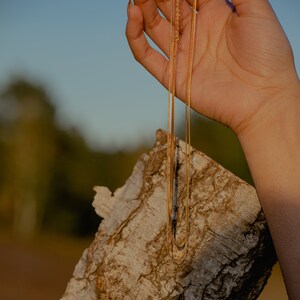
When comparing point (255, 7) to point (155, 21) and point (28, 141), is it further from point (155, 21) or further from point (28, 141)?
point (28, 141)

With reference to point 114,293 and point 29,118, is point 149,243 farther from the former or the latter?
point 29,118

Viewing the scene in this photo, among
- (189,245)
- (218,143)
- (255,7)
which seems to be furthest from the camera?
(218,143)

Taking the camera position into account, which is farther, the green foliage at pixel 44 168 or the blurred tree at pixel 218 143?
the green foliage at pixel 44 168

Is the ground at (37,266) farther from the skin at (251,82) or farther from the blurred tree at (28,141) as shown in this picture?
the skin at (251,82)

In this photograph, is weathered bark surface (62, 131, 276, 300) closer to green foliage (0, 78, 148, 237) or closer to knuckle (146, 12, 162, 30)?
knuckle (146, 12, 162, 30)

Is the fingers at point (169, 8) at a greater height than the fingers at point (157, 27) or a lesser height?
greater

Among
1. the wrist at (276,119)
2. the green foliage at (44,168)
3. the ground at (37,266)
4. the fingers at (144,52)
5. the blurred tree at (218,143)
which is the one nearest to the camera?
the wrist at (276,119)

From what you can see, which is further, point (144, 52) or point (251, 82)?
point (144, 52)

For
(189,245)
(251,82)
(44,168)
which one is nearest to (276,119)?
(251,82)

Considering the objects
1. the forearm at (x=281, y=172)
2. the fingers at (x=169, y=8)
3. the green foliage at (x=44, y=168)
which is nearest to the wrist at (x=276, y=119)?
the forearm at (x=281, y=172)
